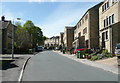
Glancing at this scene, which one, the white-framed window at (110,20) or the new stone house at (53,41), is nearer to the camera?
the white-framed window at (110,20)

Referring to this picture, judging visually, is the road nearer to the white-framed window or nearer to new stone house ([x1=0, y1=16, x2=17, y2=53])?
the white-framed window

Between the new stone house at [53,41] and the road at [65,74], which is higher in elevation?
the new stone house at [53,41]

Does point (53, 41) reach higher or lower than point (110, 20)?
lower

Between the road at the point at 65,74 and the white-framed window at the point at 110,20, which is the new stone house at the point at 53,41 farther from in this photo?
the road at the point at 65,74

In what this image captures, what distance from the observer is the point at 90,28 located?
44.2 metres

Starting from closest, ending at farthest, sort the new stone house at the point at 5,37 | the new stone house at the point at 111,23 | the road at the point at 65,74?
the road at the point at 65,74
the new stone house at the point at 111,23
the new stone house at the point at 5,37

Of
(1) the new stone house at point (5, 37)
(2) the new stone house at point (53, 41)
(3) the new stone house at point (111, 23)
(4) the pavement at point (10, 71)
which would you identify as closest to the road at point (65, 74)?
(4) the pavement at point (10, 71)

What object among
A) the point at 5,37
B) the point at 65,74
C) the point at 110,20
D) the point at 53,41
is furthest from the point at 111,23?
the point at 53,41

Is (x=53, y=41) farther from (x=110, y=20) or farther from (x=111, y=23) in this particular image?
(x=111, y=23)

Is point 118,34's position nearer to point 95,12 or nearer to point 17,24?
point 95,12

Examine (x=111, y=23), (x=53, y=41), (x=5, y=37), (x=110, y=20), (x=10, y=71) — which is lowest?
(x=10, y=71)

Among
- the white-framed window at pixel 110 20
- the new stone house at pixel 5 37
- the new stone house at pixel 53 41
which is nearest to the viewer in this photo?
the white-framed window at pixel 110 20

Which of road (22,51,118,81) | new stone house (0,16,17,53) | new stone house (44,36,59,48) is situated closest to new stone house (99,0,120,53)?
road (22,51,118,81)

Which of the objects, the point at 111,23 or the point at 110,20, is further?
the point at 110,20
